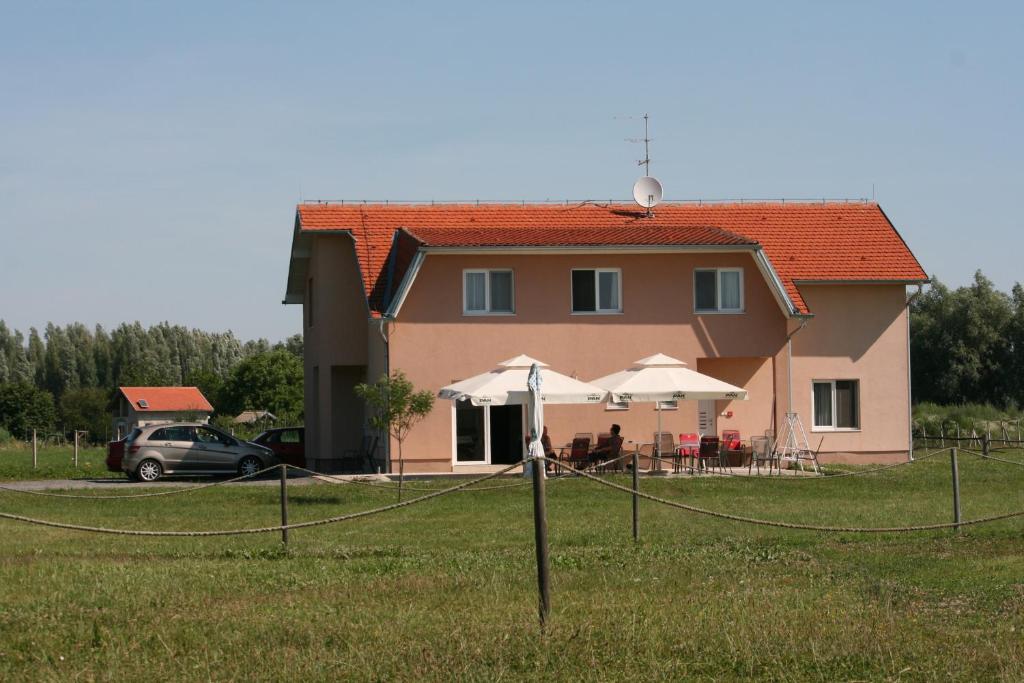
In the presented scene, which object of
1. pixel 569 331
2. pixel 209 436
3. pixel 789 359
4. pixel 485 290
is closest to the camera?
pixel 209 436

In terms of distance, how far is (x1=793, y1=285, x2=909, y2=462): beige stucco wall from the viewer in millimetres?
32906

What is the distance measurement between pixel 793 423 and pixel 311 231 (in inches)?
492

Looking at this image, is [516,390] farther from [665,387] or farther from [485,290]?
[485,290]

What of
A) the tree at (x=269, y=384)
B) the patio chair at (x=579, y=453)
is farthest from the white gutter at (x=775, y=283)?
the tree at (x=269, y=384)

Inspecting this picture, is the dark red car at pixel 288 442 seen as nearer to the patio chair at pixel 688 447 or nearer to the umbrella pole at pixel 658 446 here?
the umbrella pole at pixel 658 446

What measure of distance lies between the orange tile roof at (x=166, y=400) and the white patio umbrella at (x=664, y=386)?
192 ft

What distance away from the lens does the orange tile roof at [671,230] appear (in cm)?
3045

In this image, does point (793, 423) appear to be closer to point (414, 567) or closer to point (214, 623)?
point (414, 567)

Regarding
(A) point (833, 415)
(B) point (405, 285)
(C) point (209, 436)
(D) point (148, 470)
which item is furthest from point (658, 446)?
(D) point (148, 470)

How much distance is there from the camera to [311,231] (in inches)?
1283

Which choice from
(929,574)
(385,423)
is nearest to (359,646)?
(929,574)

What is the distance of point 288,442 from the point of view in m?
35.2

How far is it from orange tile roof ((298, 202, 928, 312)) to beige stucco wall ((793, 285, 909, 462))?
2.50ft

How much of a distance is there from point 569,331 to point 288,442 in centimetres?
914
